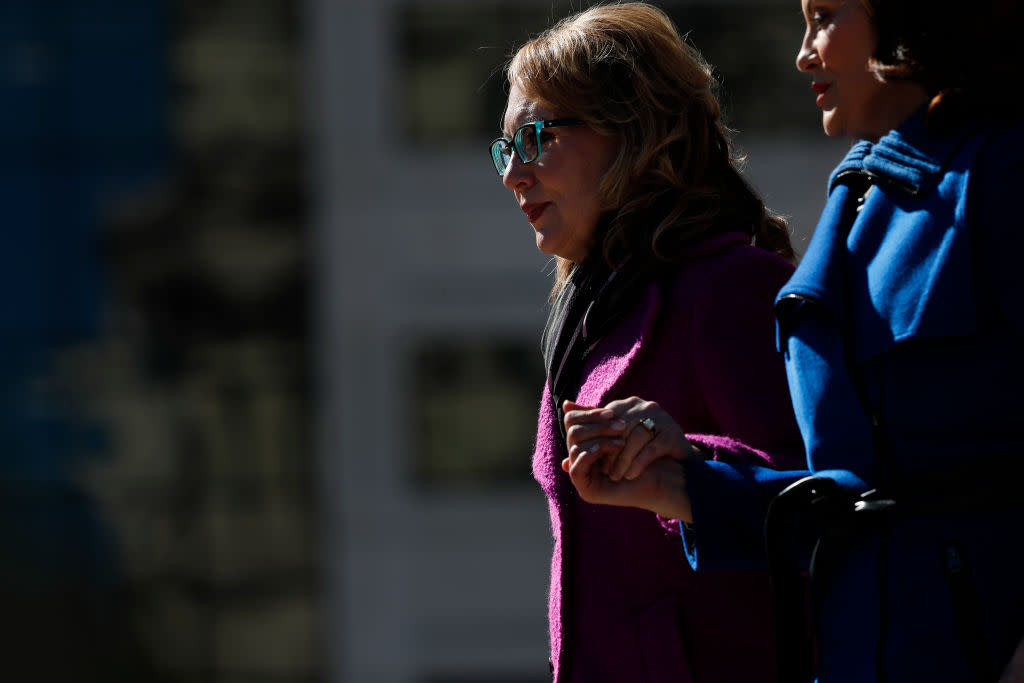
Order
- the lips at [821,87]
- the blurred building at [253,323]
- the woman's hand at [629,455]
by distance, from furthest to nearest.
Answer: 1. the blurred building at [253,323]
2. the lips at [821,87]
3. the woman's hand at [629,455]

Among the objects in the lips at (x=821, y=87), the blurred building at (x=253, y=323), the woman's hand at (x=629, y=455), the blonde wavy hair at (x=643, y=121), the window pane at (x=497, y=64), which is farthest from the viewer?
the blurred building at (x=253, y=323)

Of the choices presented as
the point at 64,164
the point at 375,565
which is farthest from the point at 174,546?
the point at 64,164

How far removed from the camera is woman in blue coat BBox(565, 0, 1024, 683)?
1545 millimetres

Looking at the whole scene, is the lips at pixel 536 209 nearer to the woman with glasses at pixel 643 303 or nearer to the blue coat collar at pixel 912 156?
the woman with glasses at pixel 643 303

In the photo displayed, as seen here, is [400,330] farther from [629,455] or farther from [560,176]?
[629,455]

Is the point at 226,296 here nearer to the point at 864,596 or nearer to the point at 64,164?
the point at 64,164

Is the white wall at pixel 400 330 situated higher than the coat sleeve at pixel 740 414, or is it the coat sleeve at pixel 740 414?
the coat sleeve at pixel 740 414

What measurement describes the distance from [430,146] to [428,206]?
0.41m

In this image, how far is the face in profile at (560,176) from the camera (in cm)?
207

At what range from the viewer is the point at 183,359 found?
32.9 ft

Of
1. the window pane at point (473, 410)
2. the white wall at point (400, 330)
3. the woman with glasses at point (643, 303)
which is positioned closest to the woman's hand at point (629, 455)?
the woman with glasses at point (643, 303)

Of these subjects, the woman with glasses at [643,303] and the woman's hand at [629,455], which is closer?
the woman's hand at [629,455]

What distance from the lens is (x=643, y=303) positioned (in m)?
1.99

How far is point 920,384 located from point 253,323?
869 centimetres
